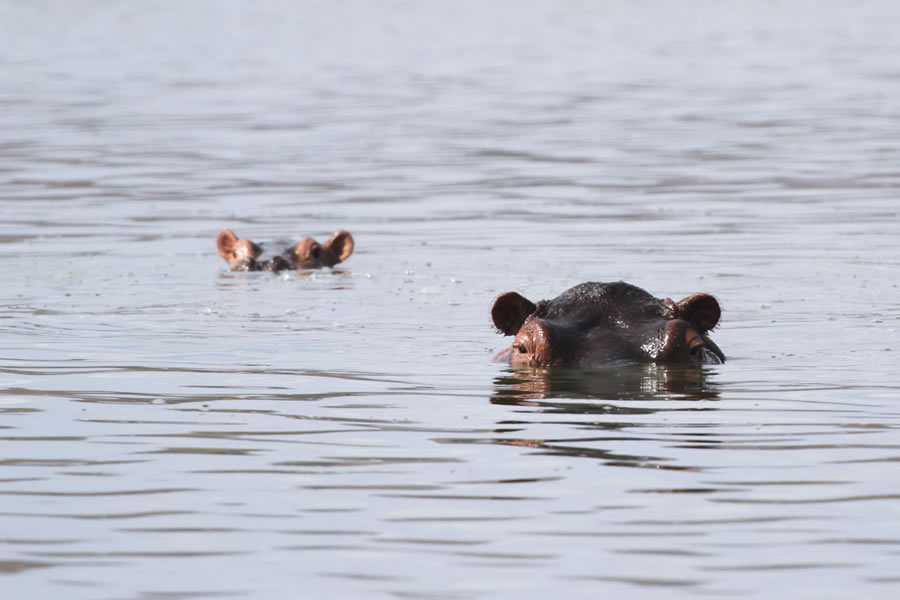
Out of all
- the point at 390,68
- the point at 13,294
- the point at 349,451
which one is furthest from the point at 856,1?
the point at 349,451

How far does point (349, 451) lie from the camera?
28.6 ft

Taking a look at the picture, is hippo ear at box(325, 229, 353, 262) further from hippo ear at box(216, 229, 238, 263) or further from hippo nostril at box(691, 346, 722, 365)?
hippo nostril at box(691, 346, 722, 365)

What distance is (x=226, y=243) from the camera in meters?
17.7

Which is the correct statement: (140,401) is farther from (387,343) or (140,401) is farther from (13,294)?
(13,294)

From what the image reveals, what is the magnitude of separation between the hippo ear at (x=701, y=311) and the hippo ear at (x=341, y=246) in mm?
7521

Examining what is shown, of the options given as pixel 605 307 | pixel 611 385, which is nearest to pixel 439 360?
pixel 605 307


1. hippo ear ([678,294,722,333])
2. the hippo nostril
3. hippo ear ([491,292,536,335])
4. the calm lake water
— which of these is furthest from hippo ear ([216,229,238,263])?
hippo ear ([678,294,722,333])

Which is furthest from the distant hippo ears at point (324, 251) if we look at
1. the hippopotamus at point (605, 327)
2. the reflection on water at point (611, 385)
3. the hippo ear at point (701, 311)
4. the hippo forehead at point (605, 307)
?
the hippo ear at point (701, 311)

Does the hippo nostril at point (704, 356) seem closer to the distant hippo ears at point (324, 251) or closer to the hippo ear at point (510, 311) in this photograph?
the hippo ear at point (510, 311)

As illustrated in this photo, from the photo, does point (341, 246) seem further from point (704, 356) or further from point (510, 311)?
point (704, 356)

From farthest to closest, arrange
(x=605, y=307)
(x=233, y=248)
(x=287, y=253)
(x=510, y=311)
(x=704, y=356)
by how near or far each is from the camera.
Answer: (x=287, y=253) → (x=233, y=248) → (x=704, y=356) → (x=510, y=311) → (x=605, y=307)

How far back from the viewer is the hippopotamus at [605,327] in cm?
1039

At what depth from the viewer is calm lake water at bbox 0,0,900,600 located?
691 centimetres

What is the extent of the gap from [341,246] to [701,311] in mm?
7784
